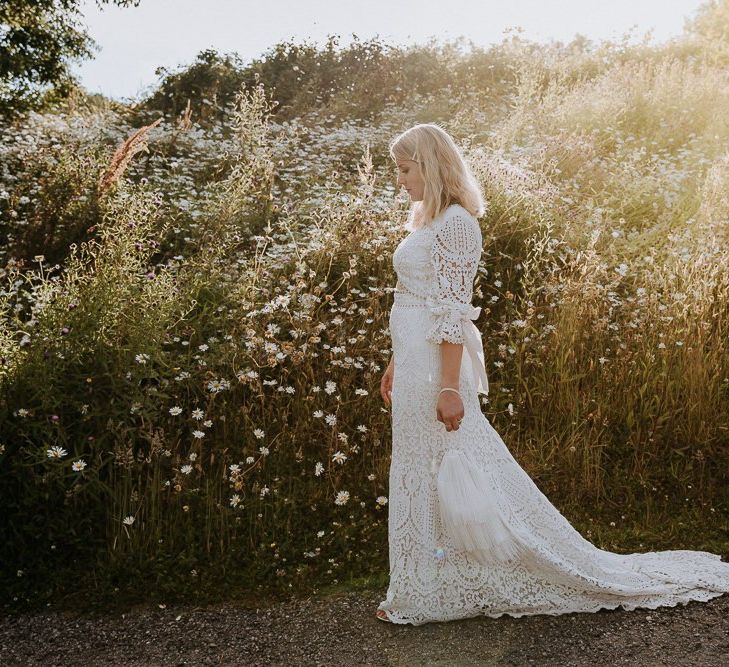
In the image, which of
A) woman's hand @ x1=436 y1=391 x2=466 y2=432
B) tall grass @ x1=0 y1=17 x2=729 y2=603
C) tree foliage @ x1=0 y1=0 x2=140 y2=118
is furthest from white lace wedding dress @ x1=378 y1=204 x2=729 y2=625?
tree foliage @ x1=0 y1=0 x2=140 y2=118

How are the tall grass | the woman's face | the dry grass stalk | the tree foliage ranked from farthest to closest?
the tree foliage < the dry grass stalk < the tall grass < the woman's face

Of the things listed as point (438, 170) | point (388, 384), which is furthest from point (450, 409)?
point (438, 170)

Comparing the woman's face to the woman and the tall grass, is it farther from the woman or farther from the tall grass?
the tall grass

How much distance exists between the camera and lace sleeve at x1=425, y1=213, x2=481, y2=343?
3.31m

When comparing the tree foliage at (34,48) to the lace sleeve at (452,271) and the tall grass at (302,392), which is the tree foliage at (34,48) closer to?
the tall grass at (302,392)

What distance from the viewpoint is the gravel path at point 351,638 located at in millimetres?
3201

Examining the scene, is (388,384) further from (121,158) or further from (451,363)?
(121,158)

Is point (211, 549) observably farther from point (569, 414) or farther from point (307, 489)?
point (569, 414)

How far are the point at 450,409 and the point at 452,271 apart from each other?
22.9 inches

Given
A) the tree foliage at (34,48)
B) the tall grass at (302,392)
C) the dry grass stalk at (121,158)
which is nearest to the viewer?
the tall grass at (302,392)

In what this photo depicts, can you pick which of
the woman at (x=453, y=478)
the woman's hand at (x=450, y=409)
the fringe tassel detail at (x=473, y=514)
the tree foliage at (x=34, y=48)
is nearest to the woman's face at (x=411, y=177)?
the woman at (x=453, y=478)

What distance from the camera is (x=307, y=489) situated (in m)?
4.54

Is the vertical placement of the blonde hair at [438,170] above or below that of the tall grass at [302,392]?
above

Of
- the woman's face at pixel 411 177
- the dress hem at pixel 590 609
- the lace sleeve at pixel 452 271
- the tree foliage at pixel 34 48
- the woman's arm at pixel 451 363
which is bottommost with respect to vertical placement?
the dress hem at pixel 590 609
